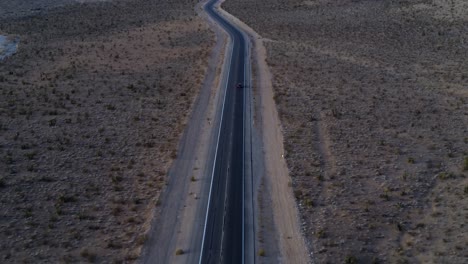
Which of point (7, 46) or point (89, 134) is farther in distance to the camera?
point (7, 46)

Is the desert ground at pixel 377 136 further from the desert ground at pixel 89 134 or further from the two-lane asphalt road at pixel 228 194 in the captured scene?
the desert ground at pixel 89 134

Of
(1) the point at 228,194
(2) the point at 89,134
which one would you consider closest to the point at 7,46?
(2) the point at 89,134

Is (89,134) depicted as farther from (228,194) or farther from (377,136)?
(377,136)

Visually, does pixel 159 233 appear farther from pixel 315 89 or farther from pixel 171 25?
pixel 171 25

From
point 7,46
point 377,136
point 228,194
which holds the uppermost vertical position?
point 7,46

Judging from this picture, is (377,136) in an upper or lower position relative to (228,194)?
upper

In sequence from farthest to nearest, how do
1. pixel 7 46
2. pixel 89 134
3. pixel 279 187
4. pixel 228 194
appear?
pixel 7 46, pixel 89 134, pixel 279 187, pixel 228 194

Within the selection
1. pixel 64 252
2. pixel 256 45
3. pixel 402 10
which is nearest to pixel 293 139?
pixel 64 252
